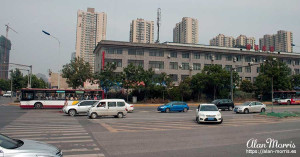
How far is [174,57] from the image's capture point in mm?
59469

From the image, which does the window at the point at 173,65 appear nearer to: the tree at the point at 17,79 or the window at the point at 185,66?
the window at the point at 185,66

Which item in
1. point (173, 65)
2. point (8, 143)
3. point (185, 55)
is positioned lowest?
point (8, 143)

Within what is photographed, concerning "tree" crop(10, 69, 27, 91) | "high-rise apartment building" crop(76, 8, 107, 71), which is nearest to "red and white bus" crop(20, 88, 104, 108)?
"tree" crop(10, 69, 27, 91)

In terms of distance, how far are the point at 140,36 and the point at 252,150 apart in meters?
106

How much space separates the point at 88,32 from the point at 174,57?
10036cm

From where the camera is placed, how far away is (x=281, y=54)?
69562 millimetres

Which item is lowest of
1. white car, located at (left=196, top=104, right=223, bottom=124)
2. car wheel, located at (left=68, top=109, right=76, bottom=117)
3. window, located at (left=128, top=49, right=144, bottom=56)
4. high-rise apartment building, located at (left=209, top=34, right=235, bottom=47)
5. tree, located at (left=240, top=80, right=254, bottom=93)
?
car wheel, located at (left=68, top=109, right=76, bottom=117)

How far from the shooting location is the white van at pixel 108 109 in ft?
69.5

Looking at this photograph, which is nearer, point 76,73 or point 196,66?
point 76,73

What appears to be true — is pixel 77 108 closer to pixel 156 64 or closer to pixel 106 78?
pixel 106 78

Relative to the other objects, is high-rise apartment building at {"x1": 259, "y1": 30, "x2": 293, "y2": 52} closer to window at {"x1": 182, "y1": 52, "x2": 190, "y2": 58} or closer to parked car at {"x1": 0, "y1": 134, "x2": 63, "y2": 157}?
window at {"x1": 182, "y1": 52, "x2": 190, "y2": 58}

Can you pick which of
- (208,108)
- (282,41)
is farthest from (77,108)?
(282,41)

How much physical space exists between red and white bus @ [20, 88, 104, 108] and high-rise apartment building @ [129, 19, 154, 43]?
260ft

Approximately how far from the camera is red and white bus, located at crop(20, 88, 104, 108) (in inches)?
1233
